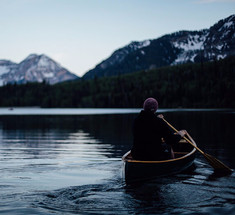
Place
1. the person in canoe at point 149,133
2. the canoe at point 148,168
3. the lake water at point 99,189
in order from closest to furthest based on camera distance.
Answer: the lake water at point 99,189
the canoe at point 148,168
the person in canoe at point 149,133

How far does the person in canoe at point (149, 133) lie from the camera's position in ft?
38.1

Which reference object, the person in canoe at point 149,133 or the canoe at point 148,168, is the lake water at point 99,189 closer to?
the canoe at point 148,168

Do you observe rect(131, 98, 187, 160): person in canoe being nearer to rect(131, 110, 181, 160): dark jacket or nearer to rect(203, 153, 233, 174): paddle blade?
rect(131, 110, 181, 160): dark jacket

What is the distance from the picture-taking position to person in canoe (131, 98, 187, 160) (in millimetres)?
11625

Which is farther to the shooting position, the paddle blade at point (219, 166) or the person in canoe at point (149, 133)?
the paddle blade at point (219, 166)

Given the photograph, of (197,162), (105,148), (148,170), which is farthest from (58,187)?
(105,148)

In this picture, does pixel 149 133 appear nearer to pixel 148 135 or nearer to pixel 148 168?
pixel 148 135

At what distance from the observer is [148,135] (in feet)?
38.5

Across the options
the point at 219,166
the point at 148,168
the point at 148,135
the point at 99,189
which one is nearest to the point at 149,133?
the point at 148,135

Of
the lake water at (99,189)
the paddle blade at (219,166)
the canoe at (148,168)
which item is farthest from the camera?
the paddle blade at (219,166)

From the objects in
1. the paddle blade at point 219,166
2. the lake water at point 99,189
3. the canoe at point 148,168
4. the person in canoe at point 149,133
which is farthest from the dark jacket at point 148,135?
the paddle blade at point 219,166

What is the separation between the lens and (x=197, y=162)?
16766 millimetres

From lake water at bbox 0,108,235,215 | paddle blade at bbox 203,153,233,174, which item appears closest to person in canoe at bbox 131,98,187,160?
lake water at bbox 0,108,235,215

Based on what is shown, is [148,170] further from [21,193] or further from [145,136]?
[21,193]
